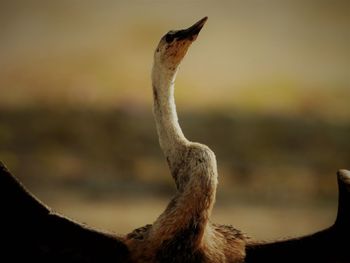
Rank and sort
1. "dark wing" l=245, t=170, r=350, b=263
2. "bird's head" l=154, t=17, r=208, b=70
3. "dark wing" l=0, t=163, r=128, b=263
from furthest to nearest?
"bird's head" l=154, t=17, r=208, b=70 → "dark wing" l=245, t=170, r=350, b=263 → "dark wing" l=0, t=163, r=128, b=263

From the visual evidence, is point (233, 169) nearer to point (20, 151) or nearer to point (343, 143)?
point (343, 143)

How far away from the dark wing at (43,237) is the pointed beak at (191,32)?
1.45 metres

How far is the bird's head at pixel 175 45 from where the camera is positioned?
685 cm

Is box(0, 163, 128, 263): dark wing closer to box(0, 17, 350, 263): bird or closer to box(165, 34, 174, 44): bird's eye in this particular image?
box(0, 17, 350, 263): bird

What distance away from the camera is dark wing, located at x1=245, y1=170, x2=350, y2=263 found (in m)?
6.73

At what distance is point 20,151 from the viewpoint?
24453 millimetres

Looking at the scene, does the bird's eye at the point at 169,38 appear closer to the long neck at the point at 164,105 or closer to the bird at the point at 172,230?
the bird at the point at 172,230

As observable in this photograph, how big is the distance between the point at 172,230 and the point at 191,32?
4.71ft

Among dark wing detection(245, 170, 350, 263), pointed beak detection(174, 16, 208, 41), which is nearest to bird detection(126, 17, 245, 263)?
pointed beak detection(174, 16, 208, 41)

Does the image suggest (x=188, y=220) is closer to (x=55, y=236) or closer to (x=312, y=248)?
(x=55, y=236)

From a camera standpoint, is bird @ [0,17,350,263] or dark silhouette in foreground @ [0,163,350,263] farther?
dark silhouette in foreground @ [0,163,350,263]

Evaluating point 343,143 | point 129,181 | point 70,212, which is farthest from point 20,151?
point 343,143

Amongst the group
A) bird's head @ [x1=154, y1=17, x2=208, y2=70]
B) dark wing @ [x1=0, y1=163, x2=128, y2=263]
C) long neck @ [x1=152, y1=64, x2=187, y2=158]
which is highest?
bird's head @ [x1=154, y1=17, x2=208, y2=70]

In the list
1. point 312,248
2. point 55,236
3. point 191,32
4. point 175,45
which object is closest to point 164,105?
point 175,45
